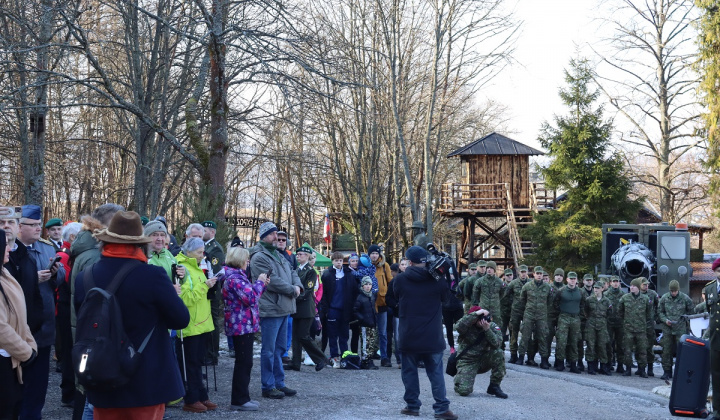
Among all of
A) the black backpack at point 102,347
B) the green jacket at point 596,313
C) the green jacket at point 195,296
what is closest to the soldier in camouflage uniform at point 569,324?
the green jacket at point 596,313

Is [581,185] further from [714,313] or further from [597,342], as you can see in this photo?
[714,313]

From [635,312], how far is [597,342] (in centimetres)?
101

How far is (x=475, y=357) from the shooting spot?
9.91 metres

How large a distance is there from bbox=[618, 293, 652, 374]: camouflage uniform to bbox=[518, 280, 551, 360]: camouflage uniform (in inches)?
64.2

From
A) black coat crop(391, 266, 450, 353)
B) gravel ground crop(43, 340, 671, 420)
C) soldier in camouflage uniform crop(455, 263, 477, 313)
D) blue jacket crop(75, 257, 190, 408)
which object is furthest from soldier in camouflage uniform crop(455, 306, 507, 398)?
soldier in camouflage uniform crop(455, 263, 477, 313)

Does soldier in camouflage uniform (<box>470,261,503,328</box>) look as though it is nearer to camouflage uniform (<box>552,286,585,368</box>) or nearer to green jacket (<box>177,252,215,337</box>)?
camouflage uniform (<box>552,286,585,368</box>)

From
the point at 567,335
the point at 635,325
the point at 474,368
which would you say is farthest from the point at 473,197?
the point at 474,368

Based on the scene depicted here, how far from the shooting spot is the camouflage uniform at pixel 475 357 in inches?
387

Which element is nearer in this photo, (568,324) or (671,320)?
(671,320)

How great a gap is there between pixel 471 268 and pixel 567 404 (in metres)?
7.28

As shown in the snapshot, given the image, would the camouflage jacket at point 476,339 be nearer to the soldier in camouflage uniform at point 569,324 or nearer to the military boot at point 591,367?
the soldier in camouflage uniform at point 569,324

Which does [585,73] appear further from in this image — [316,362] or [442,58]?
[316,362]

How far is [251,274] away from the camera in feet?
28.8

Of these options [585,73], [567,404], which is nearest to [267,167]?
[585,73]
